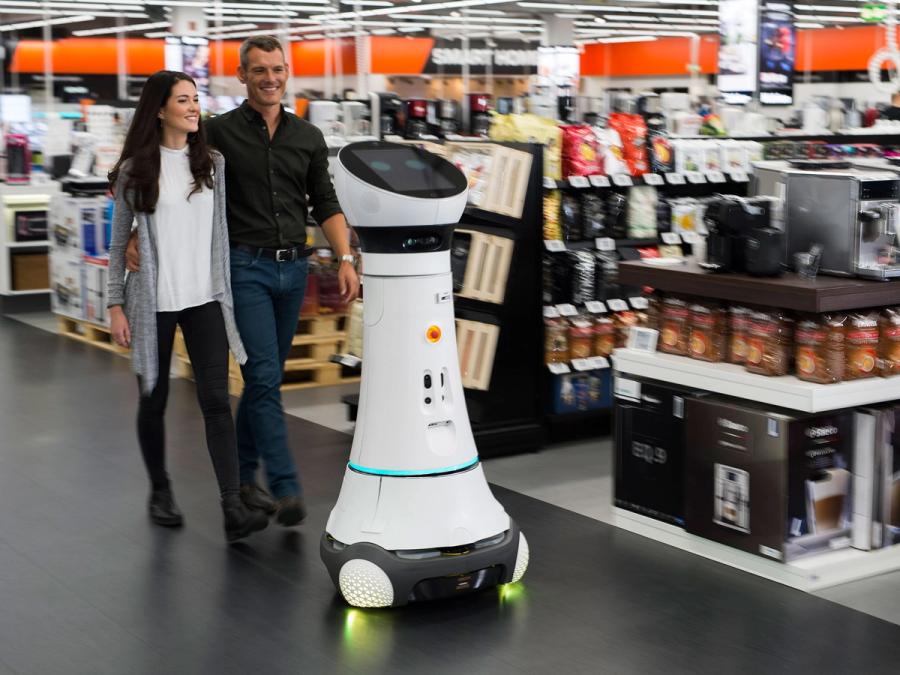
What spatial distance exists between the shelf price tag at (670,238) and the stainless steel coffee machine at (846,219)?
1854 millimetres

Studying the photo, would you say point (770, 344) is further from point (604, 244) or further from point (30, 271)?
point (30, 271)

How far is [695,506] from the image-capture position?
423 cm

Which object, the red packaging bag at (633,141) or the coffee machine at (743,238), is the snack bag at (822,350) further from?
the red packaging bag at (633,141)

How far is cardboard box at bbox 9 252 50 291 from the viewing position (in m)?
10.6

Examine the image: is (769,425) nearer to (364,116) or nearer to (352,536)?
(352,536)

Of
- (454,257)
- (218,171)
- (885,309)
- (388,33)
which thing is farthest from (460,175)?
(388,33)

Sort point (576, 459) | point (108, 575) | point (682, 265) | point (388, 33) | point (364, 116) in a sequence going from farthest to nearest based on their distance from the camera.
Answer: point (388, 33) → point (364, 116) → point (576, 459) → point (682, 265) → point (108, 575)

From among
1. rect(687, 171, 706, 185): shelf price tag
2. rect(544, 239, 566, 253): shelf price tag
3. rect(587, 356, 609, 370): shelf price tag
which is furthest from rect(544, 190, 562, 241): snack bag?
rect(687, 171, 706, 185): shelf price tag

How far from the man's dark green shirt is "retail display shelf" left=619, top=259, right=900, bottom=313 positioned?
1.31m

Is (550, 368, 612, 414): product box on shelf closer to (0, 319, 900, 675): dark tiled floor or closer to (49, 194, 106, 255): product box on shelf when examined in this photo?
(0, 319, 900, 675): dark tiled floor

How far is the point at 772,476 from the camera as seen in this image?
154 inches

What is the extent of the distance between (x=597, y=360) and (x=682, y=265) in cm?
153

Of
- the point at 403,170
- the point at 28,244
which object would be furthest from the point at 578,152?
the point at 28,244

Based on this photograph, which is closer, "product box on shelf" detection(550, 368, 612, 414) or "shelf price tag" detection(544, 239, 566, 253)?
"shelf price tag" detection(544, 239, 566, 253)
